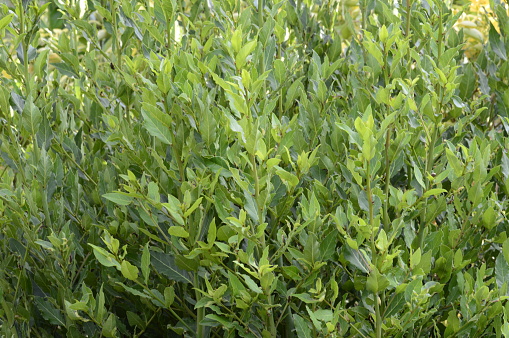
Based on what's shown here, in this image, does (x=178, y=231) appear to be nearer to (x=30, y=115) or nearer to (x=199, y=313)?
(x=199, y=313)

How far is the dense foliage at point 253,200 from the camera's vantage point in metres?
A: 1.63

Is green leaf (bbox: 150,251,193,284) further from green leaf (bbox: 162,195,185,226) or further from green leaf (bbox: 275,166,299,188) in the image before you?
green leaf (bbox: 275,166,299,188)

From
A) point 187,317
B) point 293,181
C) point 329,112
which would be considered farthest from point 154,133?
point 329,112

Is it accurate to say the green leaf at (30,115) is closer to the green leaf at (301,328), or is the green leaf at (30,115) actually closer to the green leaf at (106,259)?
the green leaf at (106,259)

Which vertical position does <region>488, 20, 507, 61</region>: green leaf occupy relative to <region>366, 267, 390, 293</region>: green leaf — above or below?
above

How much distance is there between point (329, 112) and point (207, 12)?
3.04 ft

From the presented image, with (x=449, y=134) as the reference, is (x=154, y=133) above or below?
above

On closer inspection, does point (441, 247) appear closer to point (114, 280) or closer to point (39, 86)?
point (114, 280)

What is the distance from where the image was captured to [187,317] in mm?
2021

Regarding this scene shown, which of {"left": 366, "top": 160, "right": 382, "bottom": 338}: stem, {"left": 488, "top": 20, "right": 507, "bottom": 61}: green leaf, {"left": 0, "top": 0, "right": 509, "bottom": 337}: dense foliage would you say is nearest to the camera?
{"left": 366, "top": 160, "right": 382, "bottom": 338}: stem

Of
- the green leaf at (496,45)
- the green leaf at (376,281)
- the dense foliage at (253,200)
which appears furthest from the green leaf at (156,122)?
the green leaf at (496,45)

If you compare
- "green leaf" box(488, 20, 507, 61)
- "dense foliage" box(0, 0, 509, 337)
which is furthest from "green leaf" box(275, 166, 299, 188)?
"green leaf" box(488, 20, 507, 61)

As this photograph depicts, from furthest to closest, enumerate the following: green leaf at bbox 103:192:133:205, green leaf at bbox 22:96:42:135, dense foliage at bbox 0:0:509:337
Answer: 1. green leaf at bbox 22:96:42:135
2. green leaf at bbox 103:192:133:205
3. dense foliage at bbox 0:0:509:337

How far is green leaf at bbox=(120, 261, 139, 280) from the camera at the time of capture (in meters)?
1.68
